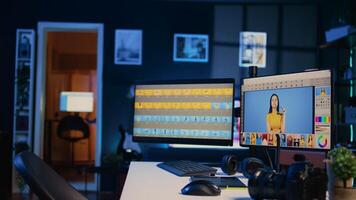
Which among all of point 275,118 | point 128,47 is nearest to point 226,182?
point 275,118

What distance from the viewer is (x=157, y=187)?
4.95 feet

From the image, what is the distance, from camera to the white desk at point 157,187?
4.36ft

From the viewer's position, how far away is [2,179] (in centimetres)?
469

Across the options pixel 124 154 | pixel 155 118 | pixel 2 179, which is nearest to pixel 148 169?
pixel 155 118

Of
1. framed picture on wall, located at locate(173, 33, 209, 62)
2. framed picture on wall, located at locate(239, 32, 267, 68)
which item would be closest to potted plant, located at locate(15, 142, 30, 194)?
framed picture on wall, located at locate(173, 33, 209, 62)

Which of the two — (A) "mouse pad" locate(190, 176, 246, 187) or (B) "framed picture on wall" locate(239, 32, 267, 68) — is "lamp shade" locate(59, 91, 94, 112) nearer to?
(B) "framed picture on wall" locate(239, 32, 267, 68)

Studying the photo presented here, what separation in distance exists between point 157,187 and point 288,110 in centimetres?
60

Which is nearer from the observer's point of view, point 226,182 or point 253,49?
point 226,182

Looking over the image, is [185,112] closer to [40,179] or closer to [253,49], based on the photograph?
[40,179]

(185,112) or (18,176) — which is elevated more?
(185,112)

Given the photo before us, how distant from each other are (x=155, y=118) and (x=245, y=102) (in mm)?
518

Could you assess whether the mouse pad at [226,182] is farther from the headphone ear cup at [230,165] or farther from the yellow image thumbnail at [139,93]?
the yellow image thumbnail at [139,93]

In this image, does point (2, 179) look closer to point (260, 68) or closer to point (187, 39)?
Answer: point (187, 39)

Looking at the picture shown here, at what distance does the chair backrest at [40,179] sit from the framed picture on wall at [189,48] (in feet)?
13.4
